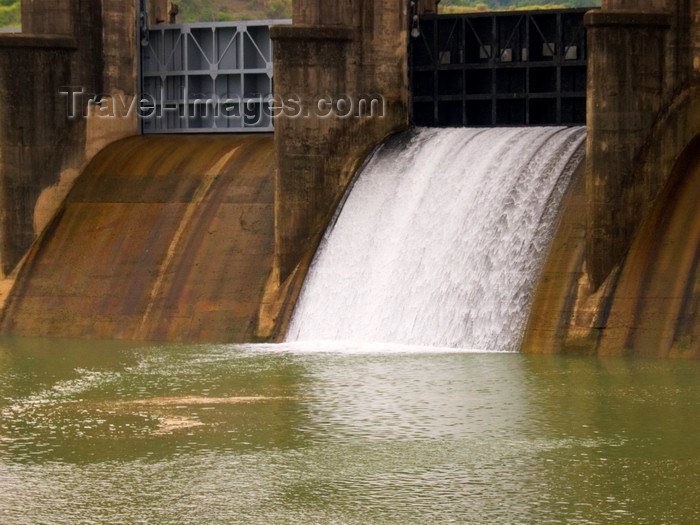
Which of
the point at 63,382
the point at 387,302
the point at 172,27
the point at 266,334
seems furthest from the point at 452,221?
the point at 172,27

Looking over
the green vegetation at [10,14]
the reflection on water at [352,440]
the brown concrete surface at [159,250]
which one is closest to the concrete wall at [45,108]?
the brown concrete surface at [159,250]

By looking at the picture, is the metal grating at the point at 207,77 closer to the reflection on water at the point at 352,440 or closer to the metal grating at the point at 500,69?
the metal grating at the point at 500,69

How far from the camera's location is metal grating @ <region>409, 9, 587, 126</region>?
3125 centimetres

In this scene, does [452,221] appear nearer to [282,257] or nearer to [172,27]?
[282,257]

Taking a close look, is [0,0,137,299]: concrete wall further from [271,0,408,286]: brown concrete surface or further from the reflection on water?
the reflection on water

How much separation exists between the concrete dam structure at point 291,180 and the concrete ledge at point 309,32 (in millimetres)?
42

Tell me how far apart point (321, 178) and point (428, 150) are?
2.33 metres

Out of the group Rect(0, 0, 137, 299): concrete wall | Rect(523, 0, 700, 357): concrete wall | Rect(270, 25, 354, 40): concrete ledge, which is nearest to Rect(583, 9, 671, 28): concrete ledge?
Rect(523, 0, 700, 357): concrete wall

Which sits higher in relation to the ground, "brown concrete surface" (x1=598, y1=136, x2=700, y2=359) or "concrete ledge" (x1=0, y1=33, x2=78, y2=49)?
"concrete ledge" (x1=0, y1=33, x2=78, y2=49)

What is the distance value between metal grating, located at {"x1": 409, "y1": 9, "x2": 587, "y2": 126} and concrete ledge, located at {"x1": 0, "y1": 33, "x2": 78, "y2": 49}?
8.45 metres

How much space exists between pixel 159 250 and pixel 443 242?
7.04 meters

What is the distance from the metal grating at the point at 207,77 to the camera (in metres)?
36.7

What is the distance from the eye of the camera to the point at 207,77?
123 feet

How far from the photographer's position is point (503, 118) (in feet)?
107
